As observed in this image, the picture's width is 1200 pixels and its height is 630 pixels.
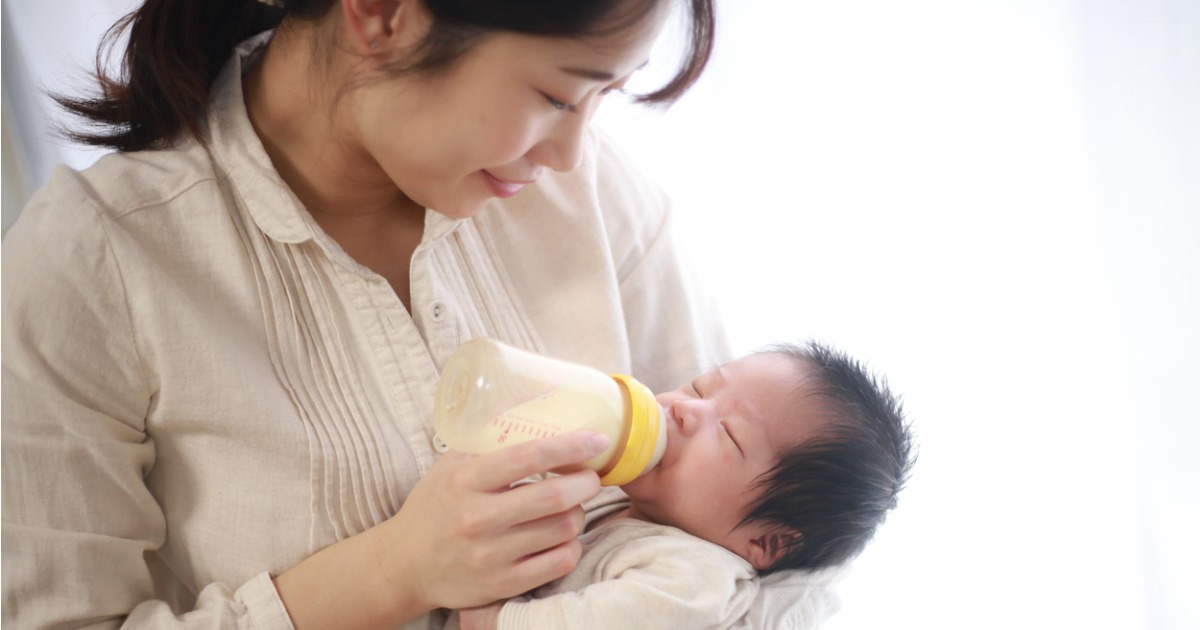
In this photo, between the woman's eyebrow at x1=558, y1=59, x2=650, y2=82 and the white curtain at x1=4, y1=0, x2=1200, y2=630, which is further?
the white curtain at x1=4, y1=0, x2=1200, y2=630

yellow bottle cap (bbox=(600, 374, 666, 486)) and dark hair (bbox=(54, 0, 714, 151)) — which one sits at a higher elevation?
dark hair (bbox=(54, 0, 714, 151))

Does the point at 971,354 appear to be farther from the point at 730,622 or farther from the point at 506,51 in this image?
the point at 506,51

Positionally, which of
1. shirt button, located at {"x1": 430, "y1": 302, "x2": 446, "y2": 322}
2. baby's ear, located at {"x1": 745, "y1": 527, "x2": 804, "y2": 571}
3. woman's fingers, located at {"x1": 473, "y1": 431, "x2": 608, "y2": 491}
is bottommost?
baby's ear, located at {"x1": 745, "y1": 527, "x2": 804, "y2": 571}

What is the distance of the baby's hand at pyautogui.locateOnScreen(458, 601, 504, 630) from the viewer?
112cm

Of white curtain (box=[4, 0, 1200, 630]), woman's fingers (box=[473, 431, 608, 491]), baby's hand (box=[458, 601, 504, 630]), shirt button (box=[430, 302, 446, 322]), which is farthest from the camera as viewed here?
white curtain (box=[4, 0, 1200, 630])

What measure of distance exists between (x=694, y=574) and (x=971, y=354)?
0.78 metres

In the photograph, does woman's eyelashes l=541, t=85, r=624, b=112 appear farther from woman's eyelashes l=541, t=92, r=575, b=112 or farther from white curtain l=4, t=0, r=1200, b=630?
white curtain l=4, t=0, r=1200, b=630

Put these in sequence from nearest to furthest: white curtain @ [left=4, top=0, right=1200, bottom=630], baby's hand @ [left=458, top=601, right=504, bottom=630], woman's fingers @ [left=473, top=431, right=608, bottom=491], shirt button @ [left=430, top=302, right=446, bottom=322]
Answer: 1. woman's fingers @ [left=473, top=431, right=608, bottom=491]
2. baby's hand @ [left=458, top=601, right=504, bottom=630]
3. shirt button @ [left=430, top=302, right=446, bottom=322]
4. white curtain @ [left=4, top=0, right=1200, bottom=630]

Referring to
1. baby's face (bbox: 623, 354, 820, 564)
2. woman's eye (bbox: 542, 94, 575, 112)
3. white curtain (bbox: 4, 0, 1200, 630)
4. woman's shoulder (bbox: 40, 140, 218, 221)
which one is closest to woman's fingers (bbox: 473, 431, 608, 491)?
baby's face (bbox: 623, 354, 820, 564)

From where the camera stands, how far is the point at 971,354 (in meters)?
1.68

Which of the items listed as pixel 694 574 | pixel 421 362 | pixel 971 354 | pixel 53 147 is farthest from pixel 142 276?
pixel 971 354

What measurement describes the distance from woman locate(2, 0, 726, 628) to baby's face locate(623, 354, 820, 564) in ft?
0.60

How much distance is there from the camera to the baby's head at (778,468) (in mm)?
1254

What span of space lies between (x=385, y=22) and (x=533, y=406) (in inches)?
18.1
